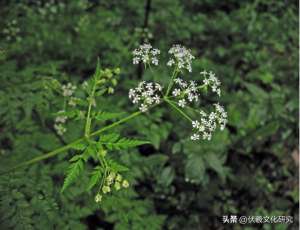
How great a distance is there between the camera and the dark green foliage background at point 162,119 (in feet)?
9.93

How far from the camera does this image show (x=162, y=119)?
441 cm

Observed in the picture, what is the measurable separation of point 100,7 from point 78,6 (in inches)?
12.9

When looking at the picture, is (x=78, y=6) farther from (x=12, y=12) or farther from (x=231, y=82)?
(x=231, y=82)

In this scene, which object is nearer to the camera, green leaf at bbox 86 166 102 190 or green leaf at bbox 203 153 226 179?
green leaf at bbox 86 166 102 190

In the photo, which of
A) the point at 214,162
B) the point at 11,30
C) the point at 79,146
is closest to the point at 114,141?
the point at 79,146

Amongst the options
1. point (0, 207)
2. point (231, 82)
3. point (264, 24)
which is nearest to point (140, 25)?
point (231, 82)

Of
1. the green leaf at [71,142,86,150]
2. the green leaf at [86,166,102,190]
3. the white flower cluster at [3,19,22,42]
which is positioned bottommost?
the green leaf at [86,166,102,190]

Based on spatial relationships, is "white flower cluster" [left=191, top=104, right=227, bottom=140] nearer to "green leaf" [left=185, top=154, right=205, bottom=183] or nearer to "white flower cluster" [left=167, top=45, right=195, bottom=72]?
"white flower cluster" [left=167, top=45, right=195, bottom=72]

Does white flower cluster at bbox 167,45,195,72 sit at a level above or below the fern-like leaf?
above

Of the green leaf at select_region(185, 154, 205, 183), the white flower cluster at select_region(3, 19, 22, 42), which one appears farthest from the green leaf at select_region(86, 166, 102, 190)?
the white flower cluster at select_region(3, 19, 22, 42)

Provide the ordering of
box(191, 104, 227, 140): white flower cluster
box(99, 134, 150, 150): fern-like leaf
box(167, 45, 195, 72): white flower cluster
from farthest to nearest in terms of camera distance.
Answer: box(167, 45, 195, 72): white flower cluster → box(191, 104, 227, 140): white flower cluster → box(99, 134, 150, 150): fern-like leaf

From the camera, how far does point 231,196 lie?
4.30 metres

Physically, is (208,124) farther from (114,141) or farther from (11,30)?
(11,30)

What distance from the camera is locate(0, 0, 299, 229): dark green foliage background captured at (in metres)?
3.03
